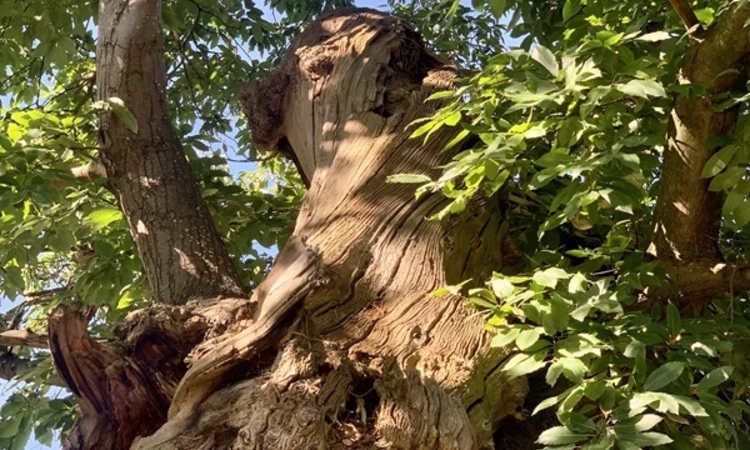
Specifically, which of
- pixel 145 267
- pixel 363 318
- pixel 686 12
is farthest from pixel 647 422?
pixel 145 267

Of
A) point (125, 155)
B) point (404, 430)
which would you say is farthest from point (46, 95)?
point (404, 430)

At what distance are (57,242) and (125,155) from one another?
1.73ft

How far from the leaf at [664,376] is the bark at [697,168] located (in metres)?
0.49

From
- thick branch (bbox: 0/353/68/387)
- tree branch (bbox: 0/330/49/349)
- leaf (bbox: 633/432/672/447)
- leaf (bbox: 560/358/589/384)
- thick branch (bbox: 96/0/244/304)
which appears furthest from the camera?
thick branch (bbox: 0/353/68/387)

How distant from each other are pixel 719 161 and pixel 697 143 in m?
0.07

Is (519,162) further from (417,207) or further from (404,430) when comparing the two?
(404,430)

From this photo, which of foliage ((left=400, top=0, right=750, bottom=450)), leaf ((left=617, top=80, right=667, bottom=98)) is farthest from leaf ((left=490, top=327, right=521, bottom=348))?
leaf ((left=617, top=80, right=667, bottom=98))

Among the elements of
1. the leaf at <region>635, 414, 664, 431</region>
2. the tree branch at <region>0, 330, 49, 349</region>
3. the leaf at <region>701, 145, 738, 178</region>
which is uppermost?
the tree branch at <region>0, 330, 49, 349</region>

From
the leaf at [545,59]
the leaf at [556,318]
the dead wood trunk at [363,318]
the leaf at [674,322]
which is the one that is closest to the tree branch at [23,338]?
the dead wood trunk at [363,318]

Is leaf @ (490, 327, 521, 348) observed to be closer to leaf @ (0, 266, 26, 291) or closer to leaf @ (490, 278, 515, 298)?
leaf @ (490, 278, 515, 298)

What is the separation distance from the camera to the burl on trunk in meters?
1.48

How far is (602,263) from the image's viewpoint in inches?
75.2

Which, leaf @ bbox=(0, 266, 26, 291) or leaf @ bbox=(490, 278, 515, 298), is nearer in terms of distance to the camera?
leaf @ bbox=(490, 278, 515, 298)

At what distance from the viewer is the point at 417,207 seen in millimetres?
2021
